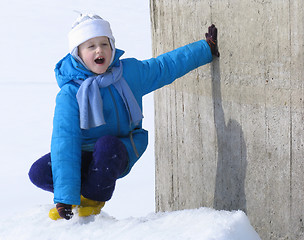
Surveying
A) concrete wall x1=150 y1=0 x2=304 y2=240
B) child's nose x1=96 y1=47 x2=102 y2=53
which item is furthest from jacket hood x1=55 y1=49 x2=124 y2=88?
concrete wall x1=150 y1=0 x2=304 y2=240

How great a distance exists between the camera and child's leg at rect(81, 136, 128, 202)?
2.97 meters

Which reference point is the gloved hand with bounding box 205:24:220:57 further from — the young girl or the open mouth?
the open mouth

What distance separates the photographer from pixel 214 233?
2.41m

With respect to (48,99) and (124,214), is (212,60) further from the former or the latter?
(48,99)

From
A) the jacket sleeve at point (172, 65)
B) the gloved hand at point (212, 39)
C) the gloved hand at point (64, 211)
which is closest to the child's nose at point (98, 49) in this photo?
the jacket sleeve at point (172, 65)

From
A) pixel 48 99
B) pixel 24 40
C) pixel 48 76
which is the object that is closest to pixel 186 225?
pixel 48 99

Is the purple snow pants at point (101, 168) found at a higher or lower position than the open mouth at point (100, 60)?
lower

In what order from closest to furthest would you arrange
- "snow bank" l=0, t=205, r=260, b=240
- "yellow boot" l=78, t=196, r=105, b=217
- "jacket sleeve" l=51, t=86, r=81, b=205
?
"snow bank" l=0, t=205, r=260, b=240 → "jacket sleeve" l=51, t=86, r=81, b=205 → "yellow boot" l=78, t=196, r=105, b=217

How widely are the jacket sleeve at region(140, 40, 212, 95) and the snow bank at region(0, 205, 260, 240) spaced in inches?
29.5

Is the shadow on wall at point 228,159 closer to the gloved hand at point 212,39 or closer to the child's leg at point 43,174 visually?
the gloved hand at point 212,39

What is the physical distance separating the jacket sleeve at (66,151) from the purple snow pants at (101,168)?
0.31 ft

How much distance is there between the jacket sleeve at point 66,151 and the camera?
293 cm

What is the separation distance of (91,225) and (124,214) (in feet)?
7.46

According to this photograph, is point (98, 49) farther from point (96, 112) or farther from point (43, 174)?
point (43, 174)
